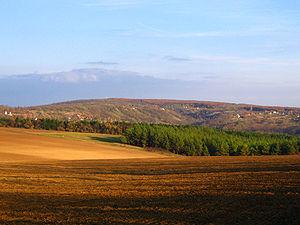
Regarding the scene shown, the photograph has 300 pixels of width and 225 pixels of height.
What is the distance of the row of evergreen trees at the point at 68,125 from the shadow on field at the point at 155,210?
124 metres

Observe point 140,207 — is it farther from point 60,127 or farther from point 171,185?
point 60,127

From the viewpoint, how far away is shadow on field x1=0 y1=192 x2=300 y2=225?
20938 millimetres

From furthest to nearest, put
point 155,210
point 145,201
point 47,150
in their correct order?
point 47,150
point 145,201
point 155,210

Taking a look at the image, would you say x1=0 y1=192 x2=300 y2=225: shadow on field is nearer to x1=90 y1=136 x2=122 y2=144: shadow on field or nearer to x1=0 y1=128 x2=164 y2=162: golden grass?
x1=0 y1=128 x2=164 y2=162: golden grass

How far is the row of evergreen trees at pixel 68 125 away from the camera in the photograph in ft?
500

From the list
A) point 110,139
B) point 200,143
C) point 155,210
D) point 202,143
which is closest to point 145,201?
point 155,210

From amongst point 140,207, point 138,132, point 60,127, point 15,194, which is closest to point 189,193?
point 140,207

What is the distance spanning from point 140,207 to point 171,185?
11022 mm

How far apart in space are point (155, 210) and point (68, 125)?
433ft

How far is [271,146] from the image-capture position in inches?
4990

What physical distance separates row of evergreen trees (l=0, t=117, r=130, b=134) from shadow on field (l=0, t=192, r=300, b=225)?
12393 centimetres

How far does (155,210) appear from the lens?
23.8 meters

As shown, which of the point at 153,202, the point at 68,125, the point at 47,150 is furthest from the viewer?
the point at 68,125

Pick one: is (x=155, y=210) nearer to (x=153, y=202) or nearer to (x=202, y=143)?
(x=153, y=202)
